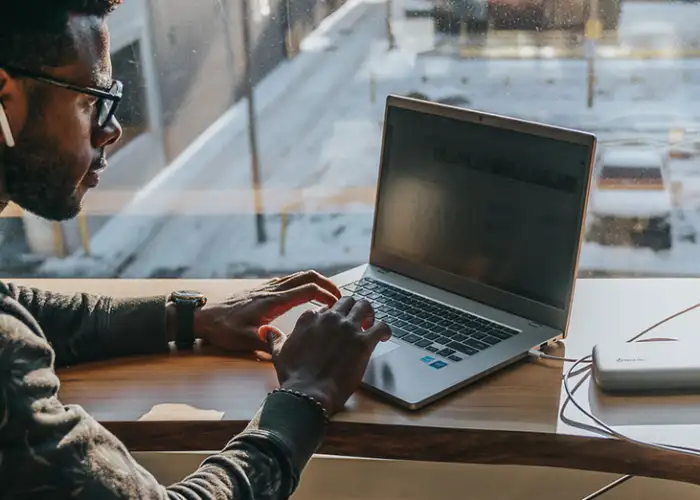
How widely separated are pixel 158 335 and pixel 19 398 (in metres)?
0.40

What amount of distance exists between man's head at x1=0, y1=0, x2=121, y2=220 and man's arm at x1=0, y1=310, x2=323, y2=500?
0.16 meters

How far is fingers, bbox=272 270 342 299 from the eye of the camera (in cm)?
118

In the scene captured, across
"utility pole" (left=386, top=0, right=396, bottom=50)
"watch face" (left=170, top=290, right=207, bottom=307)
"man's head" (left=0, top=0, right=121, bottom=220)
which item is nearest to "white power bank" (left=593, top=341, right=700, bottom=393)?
"watch face" (left=170, top=290, right=207, bottom=307)

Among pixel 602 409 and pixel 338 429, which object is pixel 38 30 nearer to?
pixel 338 429

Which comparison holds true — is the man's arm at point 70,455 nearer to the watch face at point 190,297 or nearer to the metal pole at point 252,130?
the watch face at point 190,297

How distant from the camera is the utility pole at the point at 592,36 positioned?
4.67 feet

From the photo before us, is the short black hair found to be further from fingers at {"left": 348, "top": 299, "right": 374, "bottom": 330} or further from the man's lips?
fingers at {"left": 348, "top": 299, "right": 374, "bottom": 330}

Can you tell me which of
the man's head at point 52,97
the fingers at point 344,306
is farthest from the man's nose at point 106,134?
the fingers at point 344,306

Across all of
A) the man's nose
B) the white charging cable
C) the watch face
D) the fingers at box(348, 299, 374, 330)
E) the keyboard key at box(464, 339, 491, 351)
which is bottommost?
the white charging cable

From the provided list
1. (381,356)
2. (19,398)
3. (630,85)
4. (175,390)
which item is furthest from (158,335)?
(630,85)

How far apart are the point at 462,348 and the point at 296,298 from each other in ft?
0.74

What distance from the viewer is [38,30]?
0.82 m

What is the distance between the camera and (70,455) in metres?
0.74

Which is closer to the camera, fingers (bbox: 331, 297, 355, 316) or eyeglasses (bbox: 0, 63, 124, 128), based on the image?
eyeglasses (bbox: 0, 63, 124, 128)
